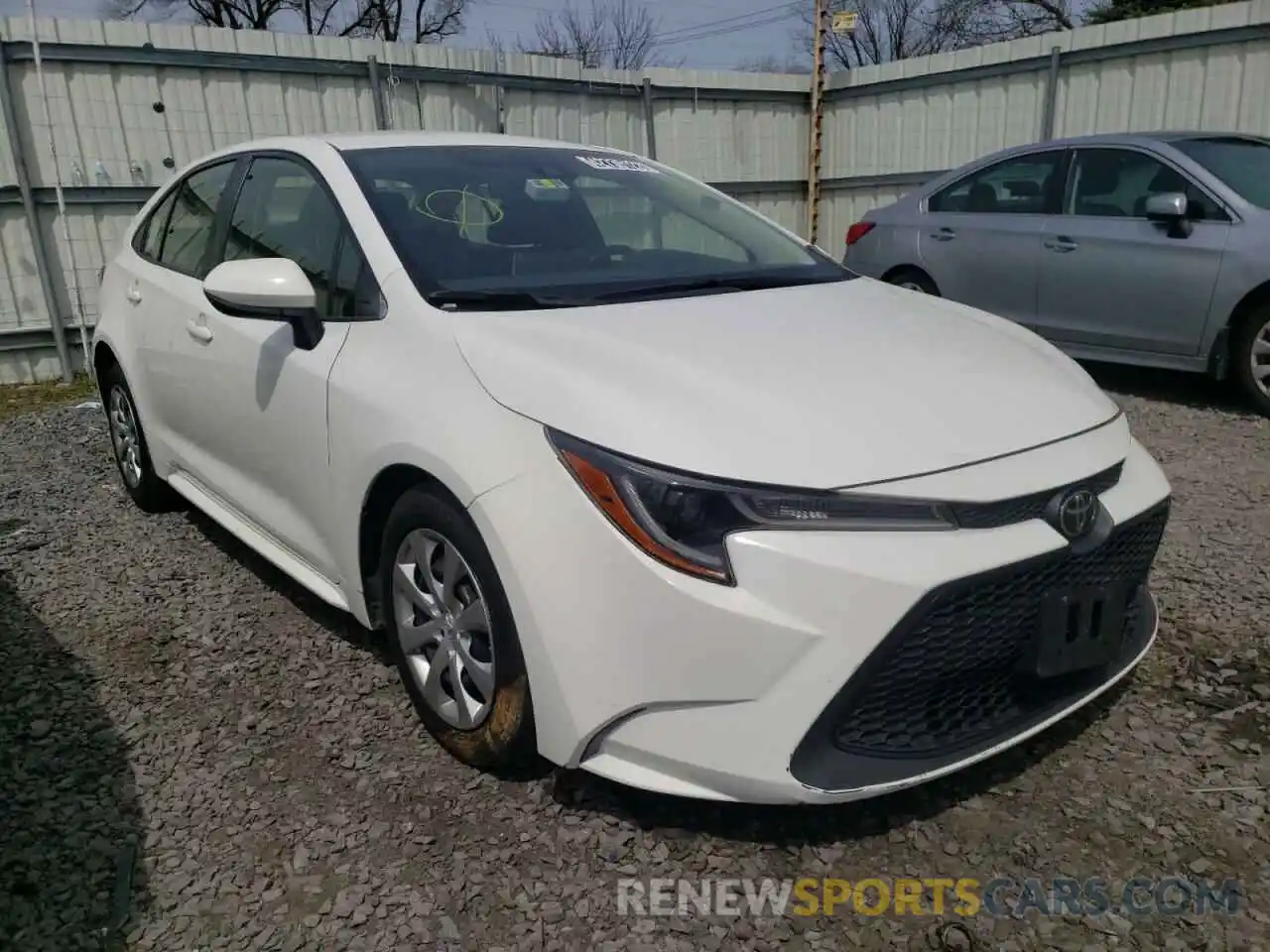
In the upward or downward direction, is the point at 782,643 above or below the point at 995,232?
below

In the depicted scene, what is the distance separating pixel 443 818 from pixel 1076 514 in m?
1.55

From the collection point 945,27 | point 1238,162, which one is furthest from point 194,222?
point 945,27

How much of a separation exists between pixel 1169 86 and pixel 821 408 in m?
8.27

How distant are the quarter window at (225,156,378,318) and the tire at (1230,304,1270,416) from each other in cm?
481

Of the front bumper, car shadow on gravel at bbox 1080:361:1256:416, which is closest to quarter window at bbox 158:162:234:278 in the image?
the front bumper

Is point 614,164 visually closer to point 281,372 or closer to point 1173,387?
point 281,372

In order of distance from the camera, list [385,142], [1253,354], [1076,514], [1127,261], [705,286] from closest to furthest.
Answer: [1076,514] → [705,286] → [385,142] → [1253,354] → [1127,261]

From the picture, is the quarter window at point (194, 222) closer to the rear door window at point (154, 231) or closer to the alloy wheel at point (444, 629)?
the rear door window at point (154, 231)

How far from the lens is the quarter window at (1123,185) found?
221 inches

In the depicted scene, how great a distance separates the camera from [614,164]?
3586mm

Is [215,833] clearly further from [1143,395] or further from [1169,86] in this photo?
Result: [1169,86]

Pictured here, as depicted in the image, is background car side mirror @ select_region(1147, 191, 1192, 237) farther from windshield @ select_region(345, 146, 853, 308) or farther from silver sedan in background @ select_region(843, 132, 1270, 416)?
windshield @ select_region(345, 146, 853, 308)

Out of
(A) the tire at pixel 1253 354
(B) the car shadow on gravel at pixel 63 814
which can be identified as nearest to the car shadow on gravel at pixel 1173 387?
(A) the tire at pixel 1253 354

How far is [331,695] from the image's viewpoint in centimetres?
298
